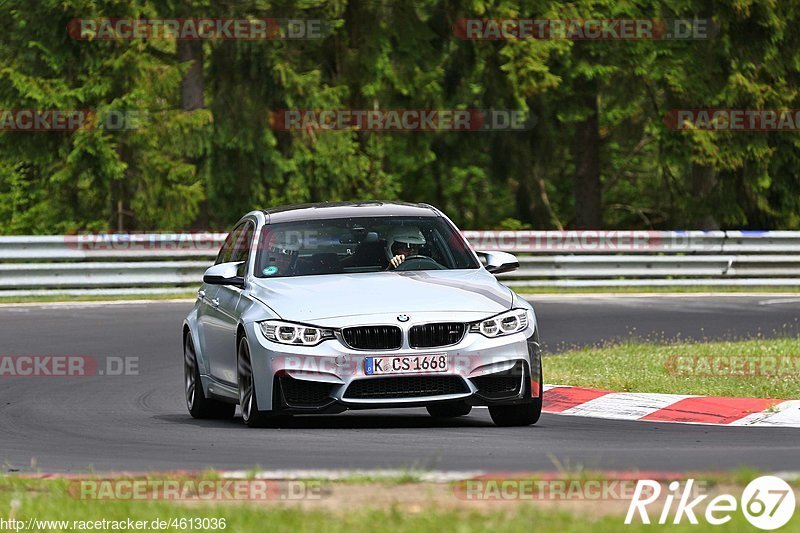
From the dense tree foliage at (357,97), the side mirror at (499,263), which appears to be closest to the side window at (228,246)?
the side mirror at (499,263)

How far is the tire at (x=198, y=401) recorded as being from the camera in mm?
12711

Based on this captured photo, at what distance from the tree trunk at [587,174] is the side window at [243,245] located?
2710 centimetres

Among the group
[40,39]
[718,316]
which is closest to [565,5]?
[40,39]

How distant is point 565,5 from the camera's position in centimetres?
3575

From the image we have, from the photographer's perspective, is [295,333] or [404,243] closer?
[295,333]

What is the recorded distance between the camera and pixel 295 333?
35.5 feet

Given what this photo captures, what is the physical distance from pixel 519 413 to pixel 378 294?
132 cm

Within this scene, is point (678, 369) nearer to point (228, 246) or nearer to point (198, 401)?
point (228, 246)

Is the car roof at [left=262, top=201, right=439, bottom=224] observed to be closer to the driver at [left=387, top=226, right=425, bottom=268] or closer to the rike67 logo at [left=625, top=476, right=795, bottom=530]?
the driver at [left=387, top=226, right=425, bottom=268]

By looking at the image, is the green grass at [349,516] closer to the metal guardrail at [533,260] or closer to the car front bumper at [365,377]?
the car front bumper at [365,377]

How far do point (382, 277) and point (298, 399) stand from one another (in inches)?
46.3

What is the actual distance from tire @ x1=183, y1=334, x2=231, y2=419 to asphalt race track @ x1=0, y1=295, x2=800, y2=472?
16cm

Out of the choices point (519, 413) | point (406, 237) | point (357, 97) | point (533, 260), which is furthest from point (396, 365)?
point (357, 97)

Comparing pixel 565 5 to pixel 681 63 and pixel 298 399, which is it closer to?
pixel 681 63
